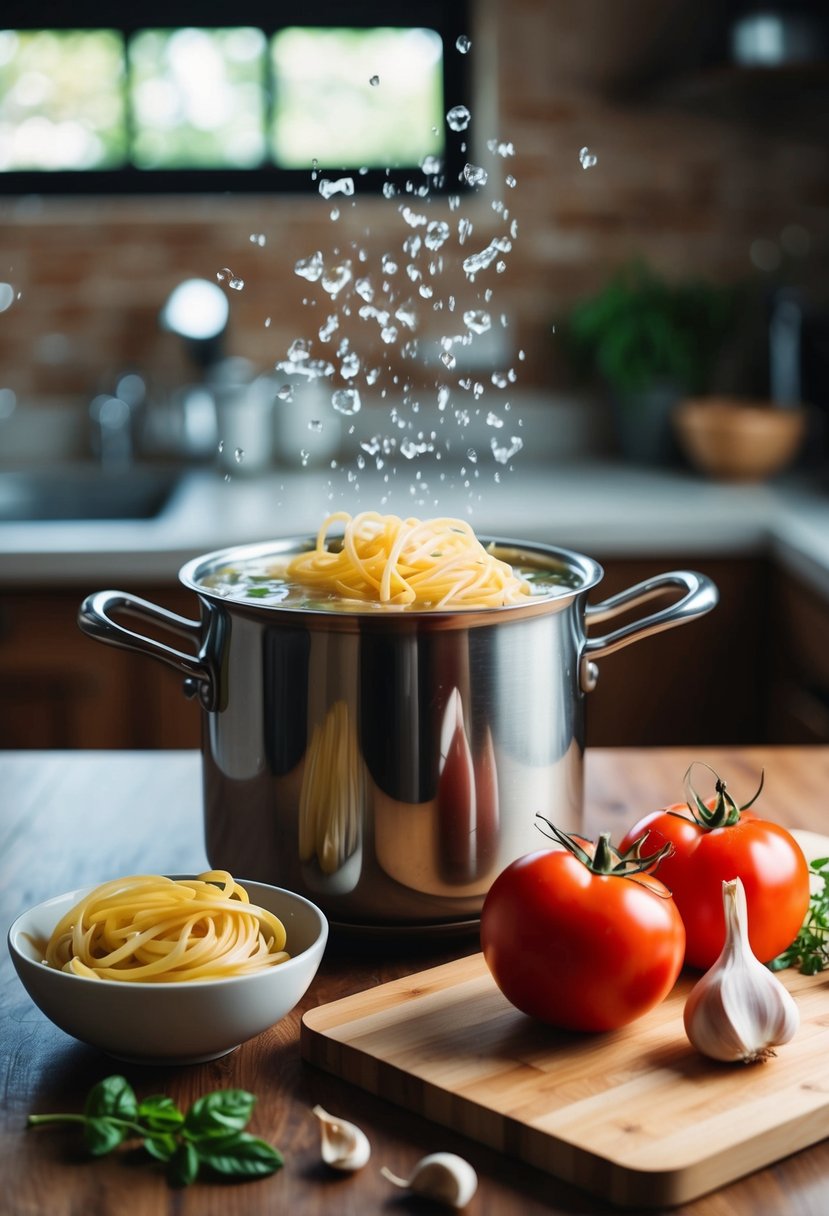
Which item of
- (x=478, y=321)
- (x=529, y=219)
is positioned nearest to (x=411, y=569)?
(x=478, y=321)

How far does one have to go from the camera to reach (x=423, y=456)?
10.9ft

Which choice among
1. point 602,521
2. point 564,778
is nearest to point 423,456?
point 602,521

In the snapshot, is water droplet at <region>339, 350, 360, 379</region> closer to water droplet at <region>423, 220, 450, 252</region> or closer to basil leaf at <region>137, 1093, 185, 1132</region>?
water droplet at <region>423, 220, 450, 252</region>

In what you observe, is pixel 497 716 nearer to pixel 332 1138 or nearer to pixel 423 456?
pixel 332 1138

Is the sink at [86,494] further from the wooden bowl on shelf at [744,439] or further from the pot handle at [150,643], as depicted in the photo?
the pot handle at [150,643]

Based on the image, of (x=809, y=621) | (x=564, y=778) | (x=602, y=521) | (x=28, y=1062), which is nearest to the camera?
(x=28, y=1062)

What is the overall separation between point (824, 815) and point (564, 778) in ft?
1.25

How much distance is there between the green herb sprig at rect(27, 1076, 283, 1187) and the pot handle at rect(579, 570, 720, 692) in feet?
1.36

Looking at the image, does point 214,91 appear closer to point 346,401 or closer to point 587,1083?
point 346,401

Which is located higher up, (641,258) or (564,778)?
(641,258)

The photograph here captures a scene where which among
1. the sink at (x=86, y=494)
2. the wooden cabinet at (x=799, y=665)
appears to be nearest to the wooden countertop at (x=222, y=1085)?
the wooden cabinet at (x=799, y=665)

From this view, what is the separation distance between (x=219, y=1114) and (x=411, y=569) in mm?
423

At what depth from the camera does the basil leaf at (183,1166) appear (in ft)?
2.24

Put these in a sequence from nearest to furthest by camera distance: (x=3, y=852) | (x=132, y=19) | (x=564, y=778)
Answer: (x=564, y=778) < (x=3, y=852) < (x=132, y=19)
